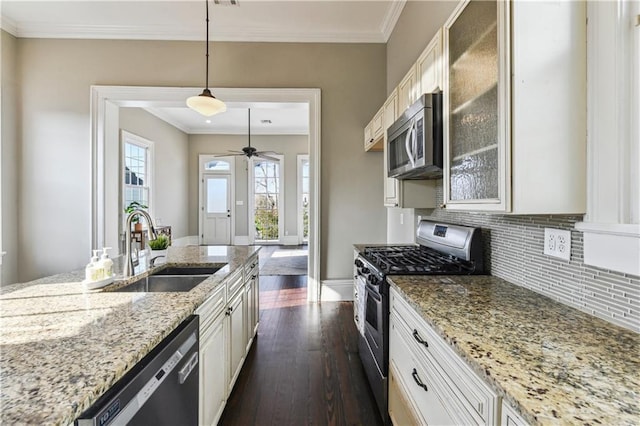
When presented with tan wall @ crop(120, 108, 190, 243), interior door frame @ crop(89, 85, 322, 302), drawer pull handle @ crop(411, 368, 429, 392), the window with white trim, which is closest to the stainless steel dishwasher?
drawer pull handle @ crop(411, 368, 429, 392)

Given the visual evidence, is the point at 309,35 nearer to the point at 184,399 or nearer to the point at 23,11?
the point at 23,11

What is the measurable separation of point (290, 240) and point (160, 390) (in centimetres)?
729

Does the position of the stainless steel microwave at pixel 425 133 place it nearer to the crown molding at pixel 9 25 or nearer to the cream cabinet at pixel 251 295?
the cream cabinet at pixel 251 295

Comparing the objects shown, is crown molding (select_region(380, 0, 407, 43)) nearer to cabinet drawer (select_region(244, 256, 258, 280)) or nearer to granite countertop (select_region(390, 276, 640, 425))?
cabinet drawer (select_region(244, 256, 258, 280))

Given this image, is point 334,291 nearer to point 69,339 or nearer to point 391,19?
point 69,339

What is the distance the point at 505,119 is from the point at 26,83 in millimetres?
5098

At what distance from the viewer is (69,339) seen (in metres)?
0.85

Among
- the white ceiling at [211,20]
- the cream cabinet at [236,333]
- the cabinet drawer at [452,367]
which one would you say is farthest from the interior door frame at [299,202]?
the cabinet drawer at [452,367]

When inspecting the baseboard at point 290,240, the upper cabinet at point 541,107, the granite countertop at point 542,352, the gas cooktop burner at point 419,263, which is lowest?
the baseboard at point 290,240

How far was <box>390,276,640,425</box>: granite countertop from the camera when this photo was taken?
55 centimetres

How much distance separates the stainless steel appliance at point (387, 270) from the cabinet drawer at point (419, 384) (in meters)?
0.12

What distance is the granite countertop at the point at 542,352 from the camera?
0.55m

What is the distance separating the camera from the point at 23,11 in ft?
10.7

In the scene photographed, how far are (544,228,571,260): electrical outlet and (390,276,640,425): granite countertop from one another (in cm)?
19
